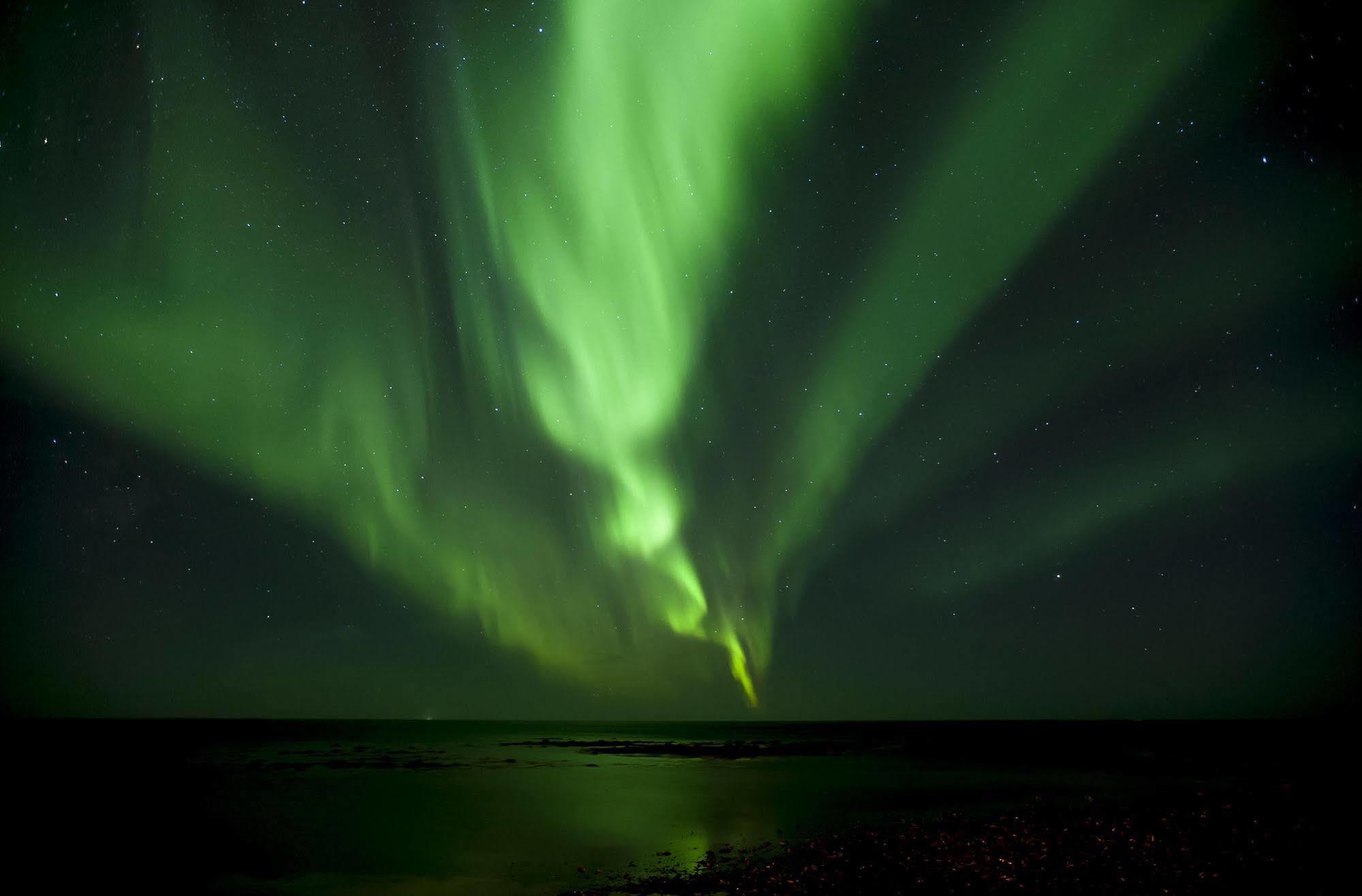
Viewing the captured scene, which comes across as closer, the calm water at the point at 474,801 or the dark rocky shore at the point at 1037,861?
the dark rocky shore at the point at 1037,861

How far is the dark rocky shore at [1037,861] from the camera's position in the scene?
41.9ft

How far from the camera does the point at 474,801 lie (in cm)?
3128

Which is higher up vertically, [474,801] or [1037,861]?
[474,801]

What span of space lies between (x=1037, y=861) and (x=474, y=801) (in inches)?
919

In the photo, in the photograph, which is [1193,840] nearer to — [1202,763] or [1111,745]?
[1202,763]

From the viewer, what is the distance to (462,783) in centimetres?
3841

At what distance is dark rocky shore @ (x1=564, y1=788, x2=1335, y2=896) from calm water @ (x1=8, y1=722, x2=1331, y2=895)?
264 cm

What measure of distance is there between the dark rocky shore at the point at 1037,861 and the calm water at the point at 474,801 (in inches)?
104

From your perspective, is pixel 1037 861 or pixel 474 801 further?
pixel 474 801

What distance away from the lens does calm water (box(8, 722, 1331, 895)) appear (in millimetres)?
19047

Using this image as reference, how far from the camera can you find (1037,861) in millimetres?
14375

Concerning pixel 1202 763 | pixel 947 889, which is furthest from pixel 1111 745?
pixel 947 889

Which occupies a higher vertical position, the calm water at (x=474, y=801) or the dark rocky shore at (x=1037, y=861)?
the calm water at (x=474, y=801)

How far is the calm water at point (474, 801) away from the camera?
62.5ft
